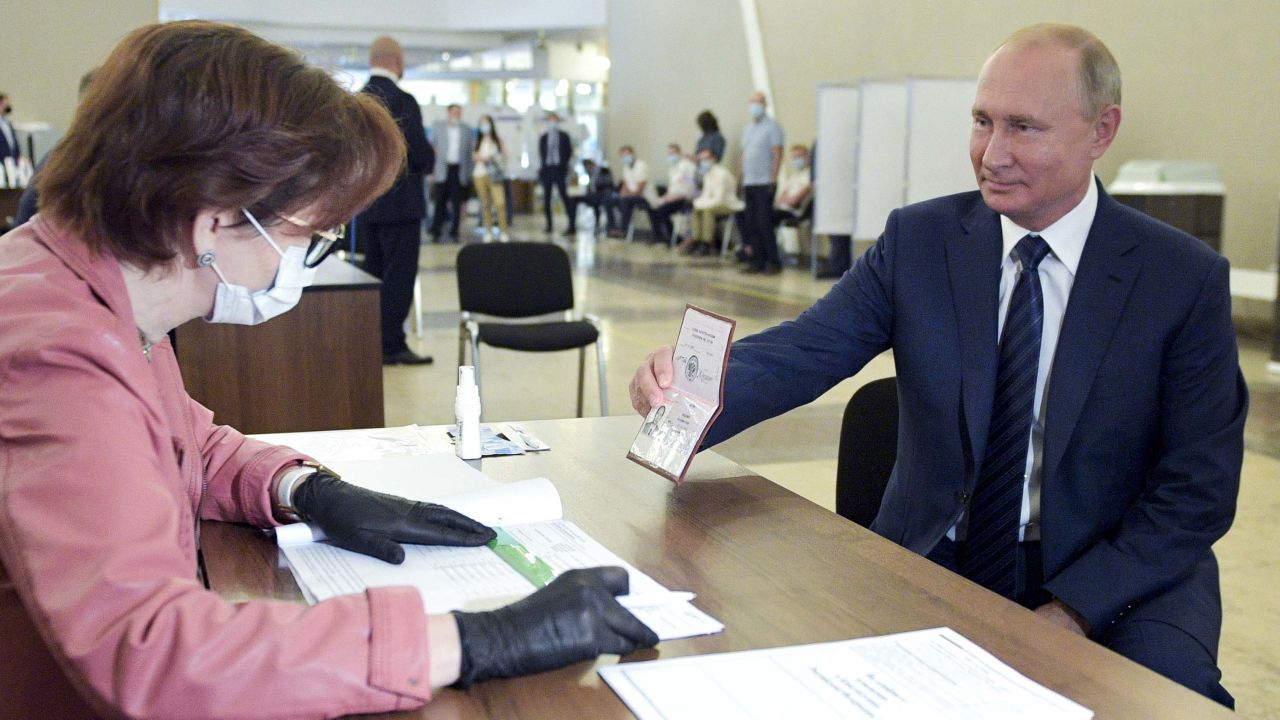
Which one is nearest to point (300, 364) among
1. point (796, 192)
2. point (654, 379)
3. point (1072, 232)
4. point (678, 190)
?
point (654, 379)

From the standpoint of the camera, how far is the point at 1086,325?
1.75m

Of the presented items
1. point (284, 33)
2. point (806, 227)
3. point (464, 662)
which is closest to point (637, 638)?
point (464, 662)

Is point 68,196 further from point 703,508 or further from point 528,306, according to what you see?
point 528,306

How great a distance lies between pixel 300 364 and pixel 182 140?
292 cm

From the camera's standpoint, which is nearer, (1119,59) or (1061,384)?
(1061,384)

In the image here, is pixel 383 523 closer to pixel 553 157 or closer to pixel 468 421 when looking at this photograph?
pixel 468 421

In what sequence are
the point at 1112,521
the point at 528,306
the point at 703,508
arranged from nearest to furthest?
the point at 703,508 → the point at 1112,521 → the point at 528,306

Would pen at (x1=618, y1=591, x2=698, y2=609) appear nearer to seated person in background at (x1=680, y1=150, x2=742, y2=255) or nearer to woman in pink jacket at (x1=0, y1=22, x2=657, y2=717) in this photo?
woman in pink jacket at (x1=0, y1=22, x2=657, y2=717)

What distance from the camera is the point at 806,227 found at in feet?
40.4

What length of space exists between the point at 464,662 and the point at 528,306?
154 inches

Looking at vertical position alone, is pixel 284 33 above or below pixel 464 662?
above

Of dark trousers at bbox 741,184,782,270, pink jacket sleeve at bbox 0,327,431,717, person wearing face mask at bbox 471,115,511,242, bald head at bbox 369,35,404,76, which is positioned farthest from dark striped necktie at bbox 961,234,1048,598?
person wearing face mask at bbox 471,115,511,242

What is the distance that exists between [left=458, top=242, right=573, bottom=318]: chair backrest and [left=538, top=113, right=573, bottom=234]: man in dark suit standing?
36.7 ft

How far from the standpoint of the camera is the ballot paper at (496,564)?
120 centimetres
